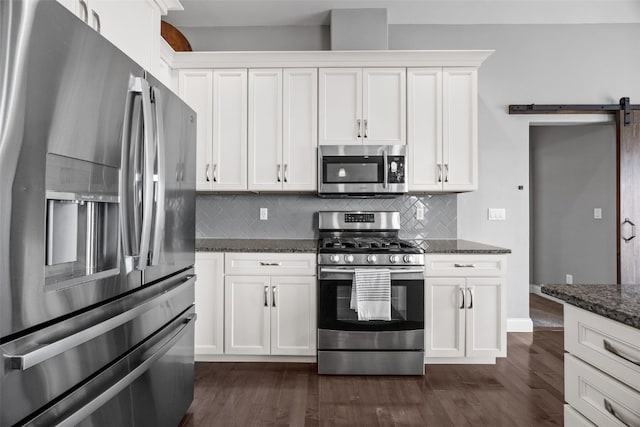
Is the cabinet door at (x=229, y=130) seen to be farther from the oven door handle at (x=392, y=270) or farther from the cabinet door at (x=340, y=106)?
the oven door handle at (x=392, y=270)

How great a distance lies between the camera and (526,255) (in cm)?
368

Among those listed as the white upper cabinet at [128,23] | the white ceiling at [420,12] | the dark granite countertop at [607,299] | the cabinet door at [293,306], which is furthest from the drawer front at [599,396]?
the white ceiling at [420,12]

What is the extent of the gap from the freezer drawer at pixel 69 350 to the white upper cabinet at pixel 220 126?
1700 millimetres

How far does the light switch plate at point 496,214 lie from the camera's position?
368 cm

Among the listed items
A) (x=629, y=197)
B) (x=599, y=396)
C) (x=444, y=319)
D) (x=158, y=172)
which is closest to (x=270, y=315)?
(x=444, y=319)

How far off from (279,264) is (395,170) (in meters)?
1.22

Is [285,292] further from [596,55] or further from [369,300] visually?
[596,55]

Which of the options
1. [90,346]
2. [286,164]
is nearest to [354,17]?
[286,164]

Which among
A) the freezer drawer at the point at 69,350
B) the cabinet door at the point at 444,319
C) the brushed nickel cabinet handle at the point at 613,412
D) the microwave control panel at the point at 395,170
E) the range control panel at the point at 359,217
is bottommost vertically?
the cabinet door at the point at 444,319

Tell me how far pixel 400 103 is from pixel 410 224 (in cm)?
109

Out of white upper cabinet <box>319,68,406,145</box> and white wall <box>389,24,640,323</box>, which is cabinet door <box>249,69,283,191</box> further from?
white wall <box>389,24,640,323</box>

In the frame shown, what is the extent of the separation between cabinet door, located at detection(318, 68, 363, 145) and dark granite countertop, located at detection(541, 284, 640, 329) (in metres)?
2.16

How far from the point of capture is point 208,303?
2.94m

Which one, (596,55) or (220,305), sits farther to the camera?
(596,55)
